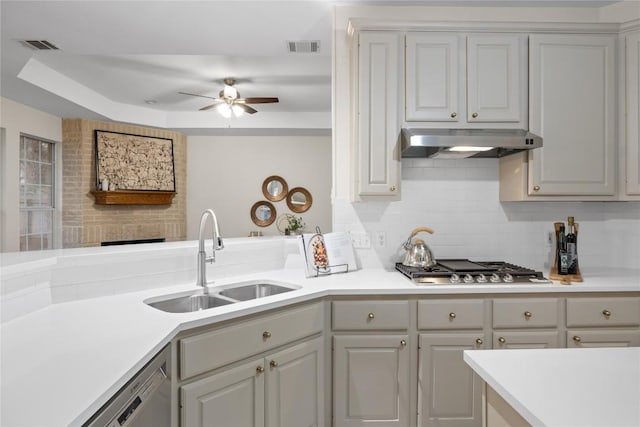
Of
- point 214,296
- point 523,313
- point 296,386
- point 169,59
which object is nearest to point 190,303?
point 214,296

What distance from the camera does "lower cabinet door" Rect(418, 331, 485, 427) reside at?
212 centimetres

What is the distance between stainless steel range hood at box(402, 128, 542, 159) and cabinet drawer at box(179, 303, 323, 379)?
3.68ft

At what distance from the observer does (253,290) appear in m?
2.29

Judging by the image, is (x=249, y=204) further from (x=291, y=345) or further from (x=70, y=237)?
(x=291, y=345)

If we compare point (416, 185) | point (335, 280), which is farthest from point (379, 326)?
point (416, 185)

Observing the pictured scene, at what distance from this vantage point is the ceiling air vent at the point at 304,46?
10.1 ft

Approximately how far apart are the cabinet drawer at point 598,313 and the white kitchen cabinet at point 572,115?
0.70 metres

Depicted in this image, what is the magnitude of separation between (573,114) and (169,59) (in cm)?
381

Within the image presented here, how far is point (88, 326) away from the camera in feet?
4.68

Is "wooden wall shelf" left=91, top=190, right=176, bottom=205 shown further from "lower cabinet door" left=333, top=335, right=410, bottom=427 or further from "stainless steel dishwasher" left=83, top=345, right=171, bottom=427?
"stainless steel dishwasher" left=83, top=345, right=171, bottom=427

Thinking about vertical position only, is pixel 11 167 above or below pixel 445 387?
above

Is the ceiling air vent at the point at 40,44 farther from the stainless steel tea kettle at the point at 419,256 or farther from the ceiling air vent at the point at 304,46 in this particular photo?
the stainless steel tea kettle at the point at 419,256

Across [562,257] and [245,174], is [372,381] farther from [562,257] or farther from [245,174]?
[245,174]

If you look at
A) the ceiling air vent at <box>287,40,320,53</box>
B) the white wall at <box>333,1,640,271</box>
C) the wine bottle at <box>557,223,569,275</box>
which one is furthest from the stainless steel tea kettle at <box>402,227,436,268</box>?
the ceiling air vent at <box>287,40,320,53</box>
